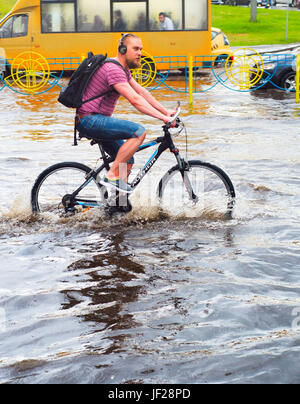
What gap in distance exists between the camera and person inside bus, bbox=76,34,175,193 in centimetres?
632

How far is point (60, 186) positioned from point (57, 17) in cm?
1860

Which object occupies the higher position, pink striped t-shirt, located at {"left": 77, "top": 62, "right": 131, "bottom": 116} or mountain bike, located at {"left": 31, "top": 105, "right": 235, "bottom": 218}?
pink striped t-shirt, located at {"left": 77, "top": 62, "right": 131, "bottom": 116}

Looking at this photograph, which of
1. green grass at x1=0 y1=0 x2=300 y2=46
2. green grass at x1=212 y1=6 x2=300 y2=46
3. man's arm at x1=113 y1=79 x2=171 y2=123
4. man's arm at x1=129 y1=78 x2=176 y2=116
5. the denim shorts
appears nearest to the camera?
man's arm at x1=113 y1=79 x2=171 y2=123

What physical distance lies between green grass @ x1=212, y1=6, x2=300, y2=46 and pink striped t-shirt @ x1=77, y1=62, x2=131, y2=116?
35.4 meters

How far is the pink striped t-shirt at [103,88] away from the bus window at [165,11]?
1843 cm

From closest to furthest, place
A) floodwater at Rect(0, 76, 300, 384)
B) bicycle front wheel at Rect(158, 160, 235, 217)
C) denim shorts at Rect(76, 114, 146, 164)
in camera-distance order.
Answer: floodwater at Rect(0, 76, 300, 384) → denim shorts at Rect(76, 114, 146, 164) → bicycle front wheel at Rect(158, 160, 235, 217)

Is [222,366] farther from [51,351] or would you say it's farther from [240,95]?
[240,95]

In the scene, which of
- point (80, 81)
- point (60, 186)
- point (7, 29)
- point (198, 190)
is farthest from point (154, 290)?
point (7, 29)

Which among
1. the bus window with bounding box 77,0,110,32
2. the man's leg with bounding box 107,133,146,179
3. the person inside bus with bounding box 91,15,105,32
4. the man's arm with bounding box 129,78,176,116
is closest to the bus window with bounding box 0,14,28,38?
the bus window with bounding box 77,0,110,32

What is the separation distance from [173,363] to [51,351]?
756 millimetres

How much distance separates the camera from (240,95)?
19.2 meters

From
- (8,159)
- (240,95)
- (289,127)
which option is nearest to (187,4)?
(240,95)

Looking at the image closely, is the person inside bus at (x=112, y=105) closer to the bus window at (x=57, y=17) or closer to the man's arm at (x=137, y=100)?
the man's arm at (x=137, y=100)

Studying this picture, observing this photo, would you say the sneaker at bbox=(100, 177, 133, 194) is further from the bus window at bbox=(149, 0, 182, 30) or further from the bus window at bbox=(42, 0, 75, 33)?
the bus window at bbox=(42, 0, 75, 33)
